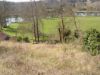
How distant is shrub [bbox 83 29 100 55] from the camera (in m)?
15.8

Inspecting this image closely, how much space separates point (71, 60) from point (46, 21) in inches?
1396

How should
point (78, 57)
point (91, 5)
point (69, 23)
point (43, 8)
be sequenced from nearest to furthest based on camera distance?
point (78, 57) < point (69, 23) < point (43, 8) < point (91, 5)

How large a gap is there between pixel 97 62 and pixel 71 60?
1.31 m

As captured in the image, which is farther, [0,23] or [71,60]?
[0,23]

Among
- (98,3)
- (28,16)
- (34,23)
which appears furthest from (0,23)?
(98,3)

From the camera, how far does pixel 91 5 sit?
179 feet

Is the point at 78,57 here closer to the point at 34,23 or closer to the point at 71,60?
the point at 71,60

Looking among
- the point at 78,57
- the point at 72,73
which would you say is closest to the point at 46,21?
the point at 78,57

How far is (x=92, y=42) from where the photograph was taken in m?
16.4

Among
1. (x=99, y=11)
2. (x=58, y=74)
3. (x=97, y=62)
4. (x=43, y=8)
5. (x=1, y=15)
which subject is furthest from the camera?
(x=99, y=11)

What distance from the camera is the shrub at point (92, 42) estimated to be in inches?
624

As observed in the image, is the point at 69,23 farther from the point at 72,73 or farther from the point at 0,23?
the point at 72,73

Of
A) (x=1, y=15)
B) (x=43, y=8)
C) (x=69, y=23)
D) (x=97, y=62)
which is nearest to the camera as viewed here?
(x=97, y=62)

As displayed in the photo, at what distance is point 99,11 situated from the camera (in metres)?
58.4
